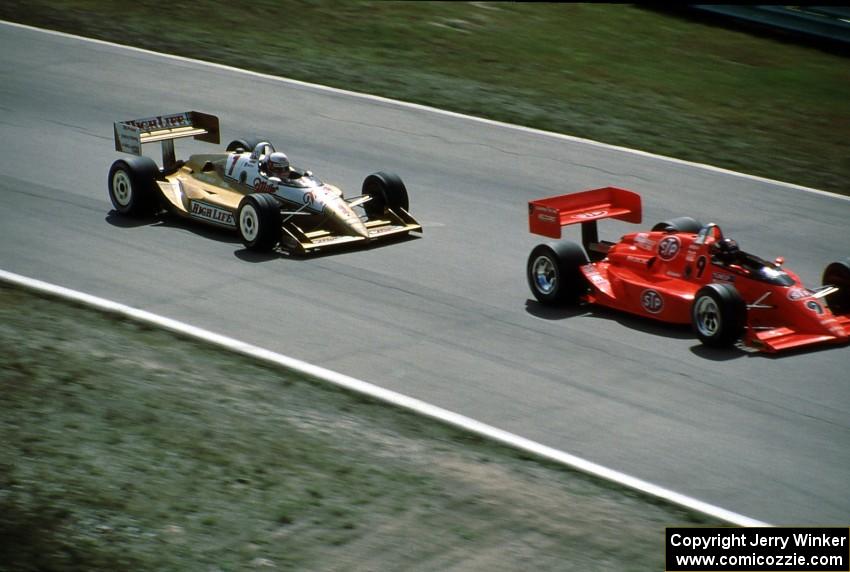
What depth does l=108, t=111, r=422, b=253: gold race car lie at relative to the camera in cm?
1558

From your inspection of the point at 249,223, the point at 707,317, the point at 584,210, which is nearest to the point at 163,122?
the point at 249,223

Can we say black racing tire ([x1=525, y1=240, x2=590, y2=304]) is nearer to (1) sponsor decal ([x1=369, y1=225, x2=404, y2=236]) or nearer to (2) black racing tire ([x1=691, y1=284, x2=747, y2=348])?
(2) black racing tire ([x1=691, y1=284, x2=747, y2=348])

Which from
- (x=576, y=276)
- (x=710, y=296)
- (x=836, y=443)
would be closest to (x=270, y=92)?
(x=576, y=276)

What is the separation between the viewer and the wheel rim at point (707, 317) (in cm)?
1271

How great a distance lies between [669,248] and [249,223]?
5230 millimetres

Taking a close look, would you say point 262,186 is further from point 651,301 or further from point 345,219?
point 651,301

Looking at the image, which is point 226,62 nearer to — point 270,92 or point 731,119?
point 270,92

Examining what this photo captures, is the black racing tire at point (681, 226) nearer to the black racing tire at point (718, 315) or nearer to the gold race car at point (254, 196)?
the black racing tire at point (718, 315)

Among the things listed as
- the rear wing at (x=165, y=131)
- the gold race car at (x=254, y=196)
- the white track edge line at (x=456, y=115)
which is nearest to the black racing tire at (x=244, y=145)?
the gold race car at (x=254, y=196)

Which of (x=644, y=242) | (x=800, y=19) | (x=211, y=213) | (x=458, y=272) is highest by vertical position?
(x=800, y=19)

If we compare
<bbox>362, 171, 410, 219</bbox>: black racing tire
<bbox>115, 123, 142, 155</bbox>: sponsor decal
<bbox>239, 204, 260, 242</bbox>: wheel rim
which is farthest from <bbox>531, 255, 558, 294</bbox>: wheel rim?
<bbox>115, 123, 142, 155</bbox>: sponsor decal

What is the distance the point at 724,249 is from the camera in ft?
43.9

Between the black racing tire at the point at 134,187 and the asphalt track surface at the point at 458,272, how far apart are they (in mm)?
301

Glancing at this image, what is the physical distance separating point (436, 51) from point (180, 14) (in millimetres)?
5968
